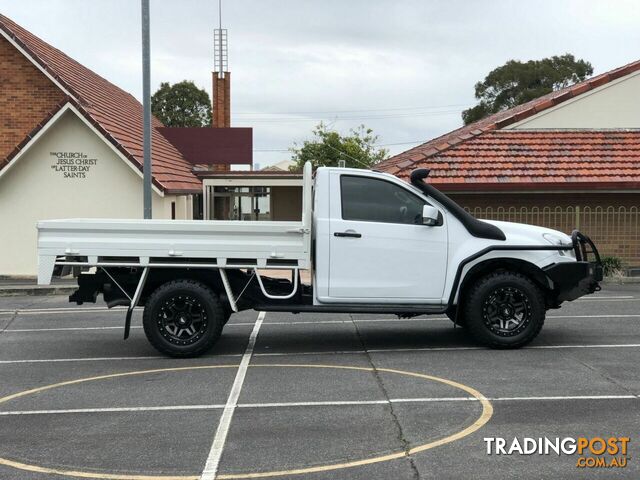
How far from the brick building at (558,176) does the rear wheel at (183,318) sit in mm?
9285

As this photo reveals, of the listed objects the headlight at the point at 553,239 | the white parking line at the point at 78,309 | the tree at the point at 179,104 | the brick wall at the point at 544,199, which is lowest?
the white parking line at the point at 78,309

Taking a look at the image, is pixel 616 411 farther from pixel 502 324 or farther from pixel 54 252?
pixel 54 252

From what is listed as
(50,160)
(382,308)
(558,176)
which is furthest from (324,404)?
(50,160)

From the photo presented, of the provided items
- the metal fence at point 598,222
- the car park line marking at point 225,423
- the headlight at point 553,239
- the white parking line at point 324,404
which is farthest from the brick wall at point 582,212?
the white parking line at point 324,404

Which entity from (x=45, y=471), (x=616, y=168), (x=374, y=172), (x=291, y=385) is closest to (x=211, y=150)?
(x=616, y=168)

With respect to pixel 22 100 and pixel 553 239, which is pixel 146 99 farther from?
pixel 553 239

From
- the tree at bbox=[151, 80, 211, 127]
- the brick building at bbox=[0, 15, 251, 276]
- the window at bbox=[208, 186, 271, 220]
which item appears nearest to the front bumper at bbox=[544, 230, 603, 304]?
the brick building at bbox=[0, 15, 251, 276]

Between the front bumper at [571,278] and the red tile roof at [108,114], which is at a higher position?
the red tile roof at [108,114]

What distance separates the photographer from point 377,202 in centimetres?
862

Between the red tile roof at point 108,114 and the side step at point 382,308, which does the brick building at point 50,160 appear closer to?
the red tile roof at point 108,114

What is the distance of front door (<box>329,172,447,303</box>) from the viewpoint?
27.8 feet

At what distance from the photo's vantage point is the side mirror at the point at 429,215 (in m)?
8.38

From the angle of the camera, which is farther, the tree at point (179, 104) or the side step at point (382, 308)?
the tree at point (179, 104)

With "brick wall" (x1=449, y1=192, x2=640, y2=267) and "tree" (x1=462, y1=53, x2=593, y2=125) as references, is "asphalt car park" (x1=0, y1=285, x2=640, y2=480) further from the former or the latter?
"tree" (x1=462, y1=53, x2=593, y2=125)
